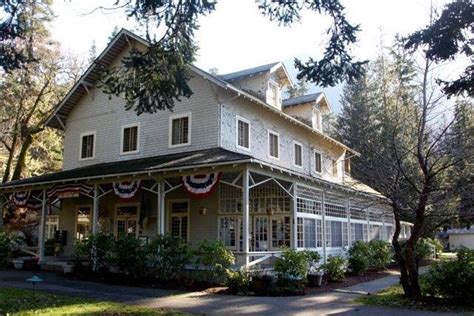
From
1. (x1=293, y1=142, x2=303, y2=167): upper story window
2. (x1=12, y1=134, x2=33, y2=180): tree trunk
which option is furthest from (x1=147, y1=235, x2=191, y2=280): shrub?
(x1=12, y1=134, x2=33, y2=180): tree trunk

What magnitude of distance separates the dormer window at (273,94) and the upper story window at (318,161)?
5.06m

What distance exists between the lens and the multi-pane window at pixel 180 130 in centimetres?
1992

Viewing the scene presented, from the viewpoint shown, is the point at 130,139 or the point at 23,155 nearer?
the point at 130,139

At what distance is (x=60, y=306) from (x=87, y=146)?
14.1 metres

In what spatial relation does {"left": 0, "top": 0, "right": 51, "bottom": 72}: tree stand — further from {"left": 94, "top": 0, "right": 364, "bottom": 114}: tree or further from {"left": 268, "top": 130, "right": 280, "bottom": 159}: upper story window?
{"left": 268, "top": 130, "right": 280, "bottom": 159}: upper story window

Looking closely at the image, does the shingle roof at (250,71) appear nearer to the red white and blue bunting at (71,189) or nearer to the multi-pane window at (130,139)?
the multi-pane window at (130,139)

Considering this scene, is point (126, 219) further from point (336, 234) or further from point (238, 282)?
point (336, 234)

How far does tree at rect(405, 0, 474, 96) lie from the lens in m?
10.5

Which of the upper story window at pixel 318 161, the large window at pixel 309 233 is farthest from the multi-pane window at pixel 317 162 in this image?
the large window at pixel 309 233

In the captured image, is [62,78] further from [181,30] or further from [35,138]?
[181,30]

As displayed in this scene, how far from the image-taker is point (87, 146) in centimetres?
2355

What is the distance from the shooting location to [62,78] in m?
32.2

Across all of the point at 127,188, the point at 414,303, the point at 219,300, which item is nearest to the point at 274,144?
the point at 127,188

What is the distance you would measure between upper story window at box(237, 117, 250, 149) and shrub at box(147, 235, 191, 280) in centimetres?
608
